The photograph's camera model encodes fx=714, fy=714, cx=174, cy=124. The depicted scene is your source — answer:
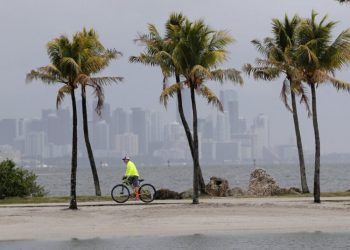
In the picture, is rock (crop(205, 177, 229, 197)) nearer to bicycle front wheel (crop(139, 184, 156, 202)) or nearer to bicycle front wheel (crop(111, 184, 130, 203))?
bicycle front wheel (crop(139, 184, 156, 202))

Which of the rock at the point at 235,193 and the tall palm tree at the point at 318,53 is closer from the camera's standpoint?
the tall palm tree at the point at 318,53

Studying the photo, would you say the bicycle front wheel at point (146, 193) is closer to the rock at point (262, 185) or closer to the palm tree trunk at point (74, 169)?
the palm tree trunk at point (74, 169)

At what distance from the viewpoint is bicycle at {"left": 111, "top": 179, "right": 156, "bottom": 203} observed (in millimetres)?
31562

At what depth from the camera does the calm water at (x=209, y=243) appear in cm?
1919

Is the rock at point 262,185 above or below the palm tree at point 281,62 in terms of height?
below

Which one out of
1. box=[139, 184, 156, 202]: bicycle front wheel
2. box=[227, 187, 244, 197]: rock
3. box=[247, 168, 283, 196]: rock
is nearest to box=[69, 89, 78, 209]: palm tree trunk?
box=[139, 184, 156, 202]: bicycle front wheel

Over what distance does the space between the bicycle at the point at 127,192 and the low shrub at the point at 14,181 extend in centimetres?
763

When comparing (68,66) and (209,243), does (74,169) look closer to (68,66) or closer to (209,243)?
(68,66)

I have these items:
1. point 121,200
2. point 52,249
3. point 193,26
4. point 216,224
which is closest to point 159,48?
point 193,26

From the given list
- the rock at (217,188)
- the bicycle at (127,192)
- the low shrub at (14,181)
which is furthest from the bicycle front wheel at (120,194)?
the low shrub at (14,181)

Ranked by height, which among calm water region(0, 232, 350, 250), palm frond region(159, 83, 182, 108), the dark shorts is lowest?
calm water region(0, 232, 350, 250)

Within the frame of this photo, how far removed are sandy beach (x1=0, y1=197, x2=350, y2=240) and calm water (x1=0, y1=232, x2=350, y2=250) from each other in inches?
38.5

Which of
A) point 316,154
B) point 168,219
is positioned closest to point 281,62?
point 316,154

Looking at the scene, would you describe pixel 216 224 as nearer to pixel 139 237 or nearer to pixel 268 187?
pixel 139 237
